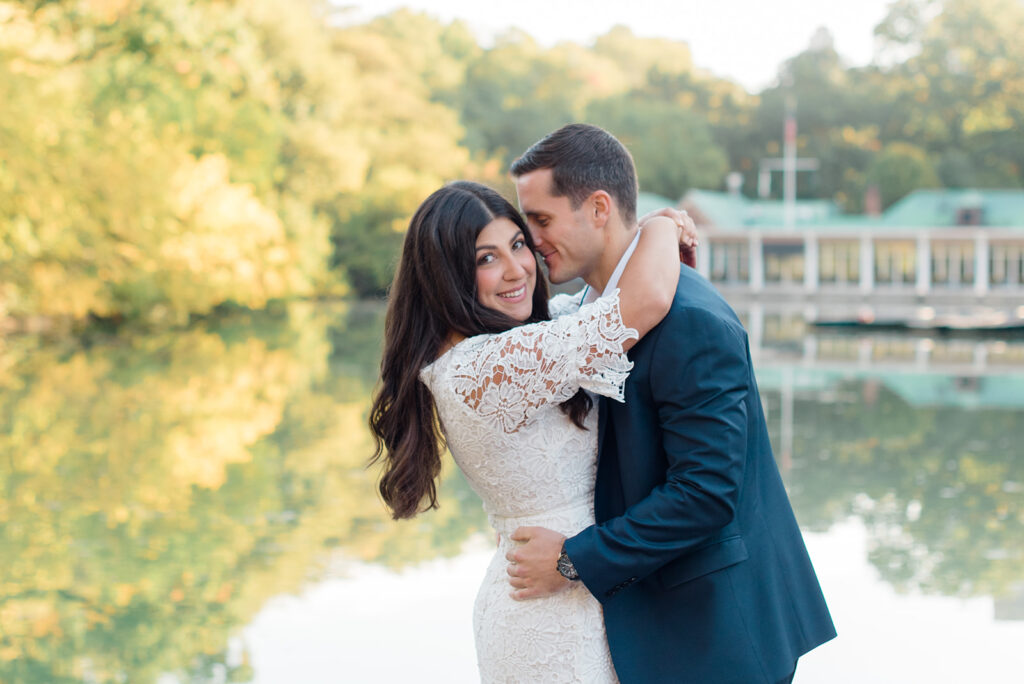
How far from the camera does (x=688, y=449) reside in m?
1.88

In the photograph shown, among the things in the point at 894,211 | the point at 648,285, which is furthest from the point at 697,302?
the point at 894,211

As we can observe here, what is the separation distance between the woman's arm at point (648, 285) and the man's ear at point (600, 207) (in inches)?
4.3

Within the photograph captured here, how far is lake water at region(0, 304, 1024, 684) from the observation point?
4.63 m

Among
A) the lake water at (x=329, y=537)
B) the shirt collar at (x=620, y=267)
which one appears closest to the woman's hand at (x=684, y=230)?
the shirt collar at (x=620, y=267)

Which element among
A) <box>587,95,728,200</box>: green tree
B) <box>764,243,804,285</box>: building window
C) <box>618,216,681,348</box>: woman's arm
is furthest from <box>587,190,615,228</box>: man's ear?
<box>587,95,728,200</box>: green tree

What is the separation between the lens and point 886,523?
277 inches

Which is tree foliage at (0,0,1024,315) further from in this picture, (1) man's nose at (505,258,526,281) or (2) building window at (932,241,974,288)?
(2) building window at (932,241,974,288)

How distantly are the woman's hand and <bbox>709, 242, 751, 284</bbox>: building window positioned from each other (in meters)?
38.2

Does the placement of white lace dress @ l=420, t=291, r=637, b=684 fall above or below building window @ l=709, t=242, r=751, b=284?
above

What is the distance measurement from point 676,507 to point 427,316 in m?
0.62

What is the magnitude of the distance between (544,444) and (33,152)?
71.7 ft

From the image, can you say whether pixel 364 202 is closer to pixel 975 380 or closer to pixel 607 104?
pixel 607 104

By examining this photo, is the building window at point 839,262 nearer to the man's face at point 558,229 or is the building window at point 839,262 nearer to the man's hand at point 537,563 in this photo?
the man's face at point 558,229

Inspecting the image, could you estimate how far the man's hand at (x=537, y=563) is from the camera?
79.2 inches
